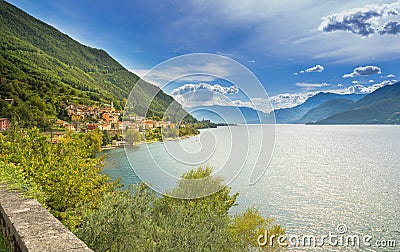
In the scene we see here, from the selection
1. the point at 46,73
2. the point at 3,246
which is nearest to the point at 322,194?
the point at 3,246

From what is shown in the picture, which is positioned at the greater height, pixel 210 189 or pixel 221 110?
pixel 221 110

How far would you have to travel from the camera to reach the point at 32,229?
3637mm

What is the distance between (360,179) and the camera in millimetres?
50438

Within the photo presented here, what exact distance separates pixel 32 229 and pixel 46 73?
95.3 m

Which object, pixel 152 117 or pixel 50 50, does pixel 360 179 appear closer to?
pixel 152 117

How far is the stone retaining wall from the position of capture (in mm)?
3227

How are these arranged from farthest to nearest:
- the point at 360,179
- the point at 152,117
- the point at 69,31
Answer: the point at 69,31, the point at 360,179, the point at 152,117

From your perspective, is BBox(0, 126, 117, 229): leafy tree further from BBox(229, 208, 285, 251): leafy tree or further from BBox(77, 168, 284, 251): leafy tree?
BBox(229, 208, 285, 251): leafy tree

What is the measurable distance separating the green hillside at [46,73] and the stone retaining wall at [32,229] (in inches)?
1696

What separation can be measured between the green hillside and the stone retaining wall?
4307 cm

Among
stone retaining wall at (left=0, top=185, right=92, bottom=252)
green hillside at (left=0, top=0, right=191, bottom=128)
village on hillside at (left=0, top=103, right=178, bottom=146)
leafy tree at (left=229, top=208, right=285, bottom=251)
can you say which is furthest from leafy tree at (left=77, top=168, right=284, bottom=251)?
village on hillside at (left=0, top=103, right=178, bottom=146)

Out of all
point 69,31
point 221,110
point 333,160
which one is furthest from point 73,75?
point 221,110

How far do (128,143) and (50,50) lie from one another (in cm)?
11941

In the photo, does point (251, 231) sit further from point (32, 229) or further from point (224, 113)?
point (32, 229)
